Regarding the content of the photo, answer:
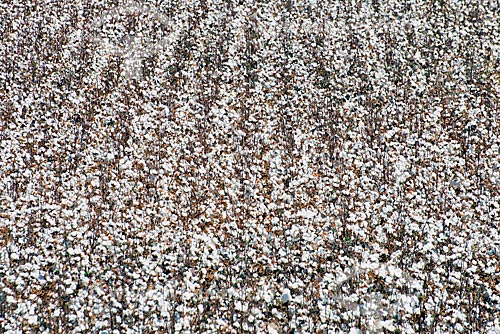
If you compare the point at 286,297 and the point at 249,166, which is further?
the point at 249,166

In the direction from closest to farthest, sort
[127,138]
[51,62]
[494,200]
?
[494,200] < [127,138] < [51,62]

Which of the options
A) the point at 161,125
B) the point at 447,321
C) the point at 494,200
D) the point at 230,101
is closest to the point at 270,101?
the point at 230,101

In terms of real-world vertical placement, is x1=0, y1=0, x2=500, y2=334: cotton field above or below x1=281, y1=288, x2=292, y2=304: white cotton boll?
above

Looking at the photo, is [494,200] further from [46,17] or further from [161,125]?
[46,17]

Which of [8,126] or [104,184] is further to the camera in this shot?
[8,126]

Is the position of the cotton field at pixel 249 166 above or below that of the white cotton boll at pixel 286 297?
above

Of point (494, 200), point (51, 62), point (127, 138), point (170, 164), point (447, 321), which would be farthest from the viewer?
point (51, 62)

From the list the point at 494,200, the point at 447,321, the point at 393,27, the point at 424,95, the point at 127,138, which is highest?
the point at 393,27

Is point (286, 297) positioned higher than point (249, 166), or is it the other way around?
point (249, 166)
